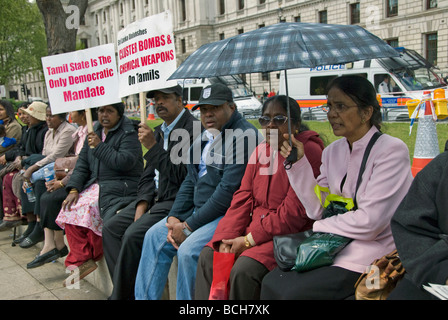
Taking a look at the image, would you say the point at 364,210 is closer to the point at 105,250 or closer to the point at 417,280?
the point at 417,280

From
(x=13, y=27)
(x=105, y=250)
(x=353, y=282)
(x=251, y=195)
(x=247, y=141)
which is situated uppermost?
(x=13, y=27)

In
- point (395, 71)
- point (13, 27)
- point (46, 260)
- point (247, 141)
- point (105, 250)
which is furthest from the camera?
point (13, 27)

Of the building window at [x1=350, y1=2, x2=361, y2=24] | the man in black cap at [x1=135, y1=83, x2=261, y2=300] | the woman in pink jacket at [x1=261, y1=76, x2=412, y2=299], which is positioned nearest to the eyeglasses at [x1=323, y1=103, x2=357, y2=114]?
the woman in pink jacket at [x1=261, y1=76, x2=412, y2=299]

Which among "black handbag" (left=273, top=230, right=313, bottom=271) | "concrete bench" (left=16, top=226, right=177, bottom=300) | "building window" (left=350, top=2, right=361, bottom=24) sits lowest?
"concrete bench" (left=16, top=226, right=177, bottom=300)

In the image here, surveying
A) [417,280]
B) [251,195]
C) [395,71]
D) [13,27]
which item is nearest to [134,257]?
[251,195]

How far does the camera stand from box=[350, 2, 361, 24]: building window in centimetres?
3438

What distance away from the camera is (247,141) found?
3.50 m

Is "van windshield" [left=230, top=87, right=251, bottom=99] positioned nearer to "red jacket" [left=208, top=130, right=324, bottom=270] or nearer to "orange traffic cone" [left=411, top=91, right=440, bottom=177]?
"orange traffic cone" [left=411, top=91, right=440, bottom=177]

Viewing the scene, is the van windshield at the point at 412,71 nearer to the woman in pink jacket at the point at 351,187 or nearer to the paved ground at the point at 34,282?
the paved ground at the point at 34,282

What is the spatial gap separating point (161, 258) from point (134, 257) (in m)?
0.27

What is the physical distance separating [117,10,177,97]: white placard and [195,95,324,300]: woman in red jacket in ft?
3.73

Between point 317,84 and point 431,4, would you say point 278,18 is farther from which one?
point 317,84

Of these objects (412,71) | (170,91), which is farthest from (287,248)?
(412,71)

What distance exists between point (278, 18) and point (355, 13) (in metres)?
5.96
